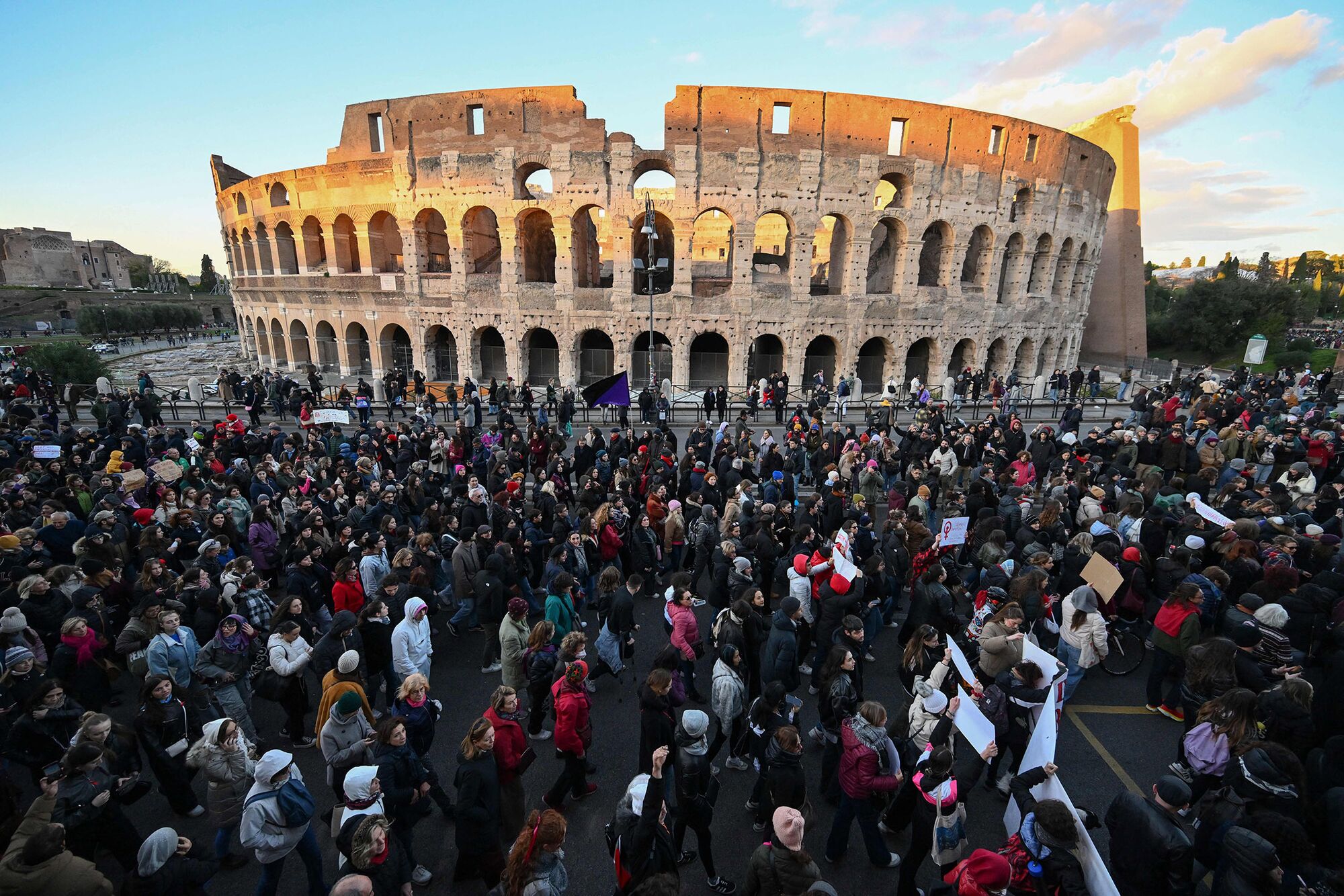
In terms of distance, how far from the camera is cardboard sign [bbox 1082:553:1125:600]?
A: 689 cm

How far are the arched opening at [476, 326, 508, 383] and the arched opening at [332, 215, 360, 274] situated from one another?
24.3 ft

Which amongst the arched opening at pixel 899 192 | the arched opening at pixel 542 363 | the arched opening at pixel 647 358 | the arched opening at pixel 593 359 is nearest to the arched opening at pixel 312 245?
the arched opening at pixel 542 363

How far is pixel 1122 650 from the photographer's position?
8133 millimetres

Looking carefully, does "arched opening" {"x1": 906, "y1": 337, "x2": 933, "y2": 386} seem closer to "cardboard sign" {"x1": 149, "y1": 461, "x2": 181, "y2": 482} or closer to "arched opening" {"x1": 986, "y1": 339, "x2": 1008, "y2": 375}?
"arched opening" {"x1": 986, "y1": 339, "x2": 1008, "y2": 375}

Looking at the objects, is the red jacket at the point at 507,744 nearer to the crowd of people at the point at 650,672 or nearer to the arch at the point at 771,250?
the crowd of people at the point at 650,672

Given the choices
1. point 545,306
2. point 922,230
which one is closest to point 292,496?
point 545,306

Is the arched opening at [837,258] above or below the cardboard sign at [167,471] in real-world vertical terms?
above

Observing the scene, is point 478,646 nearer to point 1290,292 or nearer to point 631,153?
point 631,153

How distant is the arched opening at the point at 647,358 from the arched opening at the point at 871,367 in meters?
9.55

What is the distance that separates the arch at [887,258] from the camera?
89.5 ft

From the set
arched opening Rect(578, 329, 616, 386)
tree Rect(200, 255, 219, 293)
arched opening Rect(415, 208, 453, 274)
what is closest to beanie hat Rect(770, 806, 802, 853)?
arched opening Rect(578, 329, 616, 386)

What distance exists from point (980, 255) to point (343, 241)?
1277 inches

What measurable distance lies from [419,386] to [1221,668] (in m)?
24.6

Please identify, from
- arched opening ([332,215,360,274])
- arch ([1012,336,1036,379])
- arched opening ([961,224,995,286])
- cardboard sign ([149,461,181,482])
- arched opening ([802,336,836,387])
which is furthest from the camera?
arch ([1012,336,1036,379])
